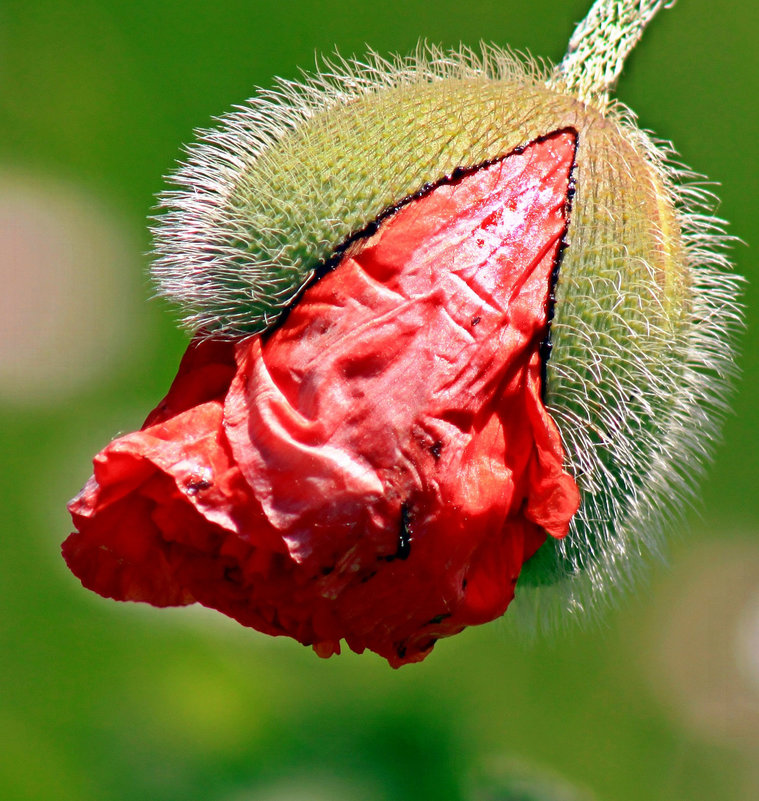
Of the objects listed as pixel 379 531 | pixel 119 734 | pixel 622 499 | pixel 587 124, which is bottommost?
pixel 119 734

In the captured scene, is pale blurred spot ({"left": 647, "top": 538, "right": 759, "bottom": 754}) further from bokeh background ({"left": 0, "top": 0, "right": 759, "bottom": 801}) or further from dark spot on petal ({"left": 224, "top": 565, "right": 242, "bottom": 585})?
dark spot on petal ({"left": 224, "top": 565, "right": 242, "bottom": 585})

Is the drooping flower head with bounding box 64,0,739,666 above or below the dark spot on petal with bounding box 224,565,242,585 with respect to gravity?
above

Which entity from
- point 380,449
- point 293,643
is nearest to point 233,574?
point 380,449

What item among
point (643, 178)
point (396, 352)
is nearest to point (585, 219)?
point (643, 178)

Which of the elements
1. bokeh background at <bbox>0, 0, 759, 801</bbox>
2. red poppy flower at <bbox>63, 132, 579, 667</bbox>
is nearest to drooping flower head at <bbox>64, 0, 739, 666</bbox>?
red poppy flower at <bbox>63, 132, 579, 667</bbox>

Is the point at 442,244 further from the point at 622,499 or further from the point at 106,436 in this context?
the point at 106,436
